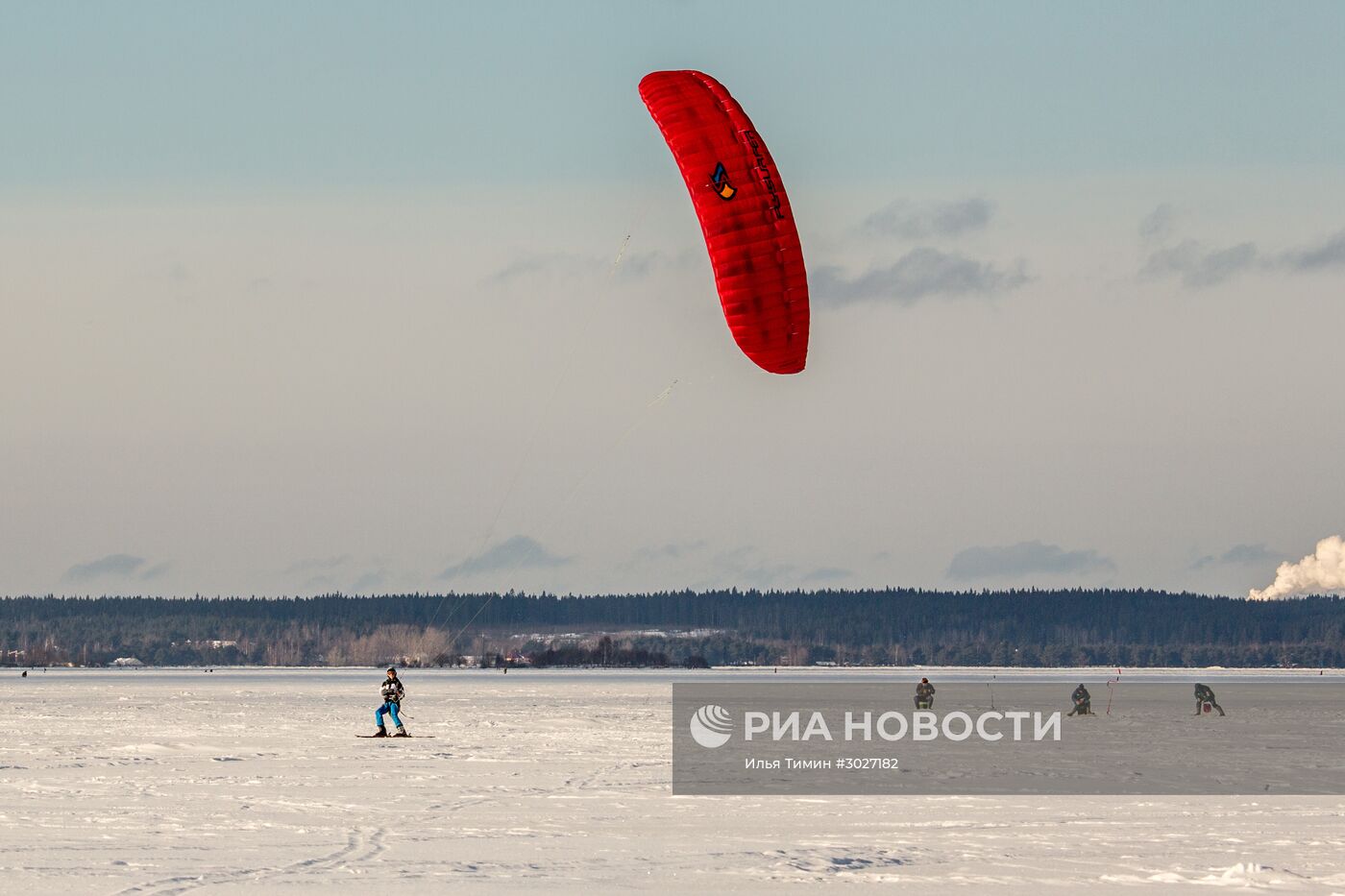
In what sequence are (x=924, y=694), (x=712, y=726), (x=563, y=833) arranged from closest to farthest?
(x=563, y=833), (x=712, y=726), (x=924, y=694)

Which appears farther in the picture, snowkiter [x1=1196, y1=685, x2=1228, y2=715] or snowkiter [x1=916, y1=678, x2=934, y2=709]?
snowkiter [x1=1196, y1=685, x2=1228, y2=715]

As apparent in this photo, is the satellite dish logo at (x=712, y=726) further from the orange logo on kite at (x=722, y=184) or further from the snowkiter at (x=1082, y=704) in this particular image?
the orange logo on kite at (x=722, y=184)

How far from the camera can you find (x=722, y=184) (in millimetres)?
20203

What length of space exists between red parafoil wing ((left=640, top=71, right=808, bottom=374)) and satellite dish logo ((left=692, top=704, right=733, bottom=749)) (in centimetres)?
795

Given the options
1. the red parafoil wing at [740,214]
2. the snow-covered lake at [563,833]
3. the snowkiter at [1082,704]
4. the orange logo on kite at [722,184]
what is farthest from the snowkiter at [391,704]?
the snowkiter at [1082,704]

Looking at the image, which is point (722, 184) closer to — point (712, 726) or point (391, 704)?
point (391, 704)

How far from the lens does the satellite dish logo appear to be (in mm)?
27672

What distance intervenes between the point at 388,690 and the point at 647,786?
9.08 metres

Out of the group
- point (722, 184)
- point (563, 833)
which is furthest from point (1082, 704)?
point (563, 833)

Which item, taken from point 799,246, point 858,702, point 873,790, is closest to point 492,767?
point 873,790

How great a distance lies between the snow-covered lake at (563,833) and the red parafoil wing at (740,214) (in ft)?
18.1

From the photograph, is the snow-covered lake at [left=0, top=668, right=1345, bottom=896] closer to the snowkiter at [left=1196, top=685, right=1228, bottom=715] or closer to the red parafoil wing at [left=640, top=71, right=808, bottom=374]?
the red parafoil wing at [left=640, top=71, right=808, bottom=374]

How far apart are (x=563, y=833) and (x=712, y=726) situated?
57.2 feet

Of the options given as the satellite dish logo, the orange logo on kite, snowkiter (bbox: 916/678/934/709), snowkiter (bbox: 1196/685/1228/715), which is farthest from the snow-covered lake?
snowkiter (bbox: 1196/685/1228/715)
